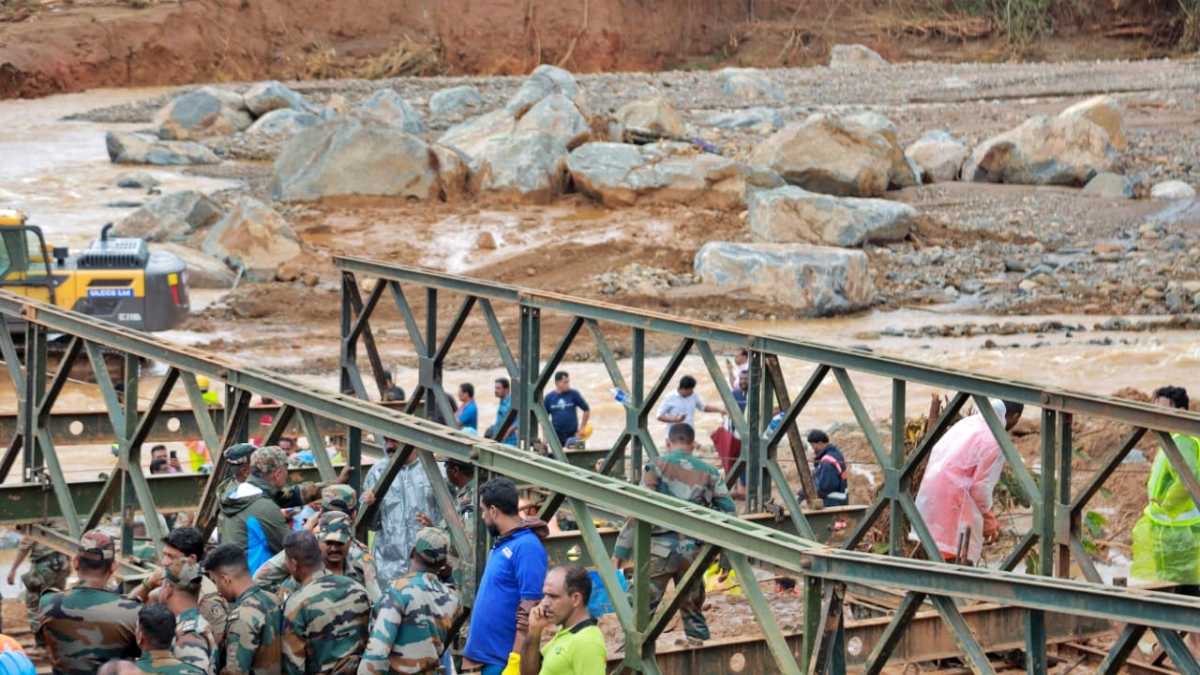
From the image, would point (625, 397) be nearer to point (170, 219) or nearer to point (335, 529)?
point (335, 529)

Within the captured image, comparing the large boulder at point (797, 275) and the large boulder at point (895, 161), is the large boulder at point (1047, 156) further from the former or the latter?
the large boulder at point (797, 275)

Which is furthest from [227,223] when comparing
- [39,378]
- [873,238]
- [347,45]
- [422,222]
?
[347,45]

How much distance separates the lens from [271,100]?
149 feet

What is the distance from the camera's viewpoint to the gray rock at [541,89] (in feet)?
123

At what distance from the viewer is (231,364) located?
8.59 metres

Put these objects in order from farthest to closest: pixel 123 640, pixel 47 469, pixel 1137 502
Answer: pixel 1137 502
pixel 47 469
pixel 123 640

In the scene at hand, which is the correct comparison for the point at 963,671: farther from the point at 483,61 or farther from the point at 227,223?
the point at 483,61

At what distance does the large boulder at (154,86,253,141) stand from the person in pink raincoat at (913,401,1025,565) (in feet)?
122

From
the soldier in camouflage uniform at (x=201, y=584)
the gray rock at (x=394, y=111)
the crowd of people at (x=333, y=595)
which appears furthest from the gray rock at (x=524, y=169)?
the soldier in camouflage uniform at (x=201, y=584)

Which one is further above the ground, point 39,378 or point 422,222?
point 39,378

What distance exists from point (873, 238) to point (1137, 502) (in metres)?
17.3

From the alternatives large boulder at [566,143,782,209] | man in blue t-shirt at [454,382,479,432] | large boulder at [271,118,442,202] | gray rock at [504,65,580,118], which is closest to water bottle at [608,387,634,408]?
man in blue t-shirt at [454,382,479,432]

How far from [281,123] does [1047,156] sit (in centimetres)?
2021

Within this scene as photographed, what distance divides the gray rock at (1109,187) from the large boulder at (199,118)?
2265 cm
